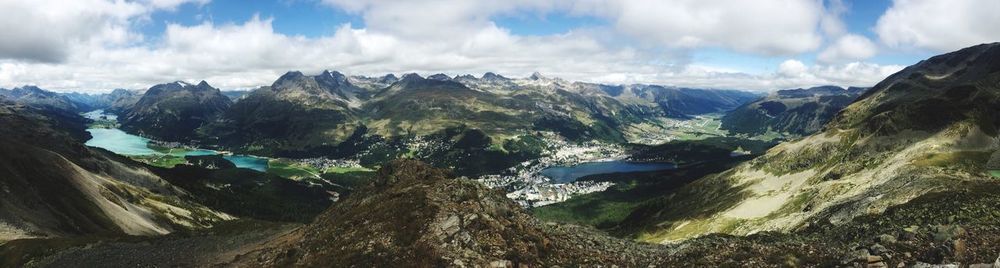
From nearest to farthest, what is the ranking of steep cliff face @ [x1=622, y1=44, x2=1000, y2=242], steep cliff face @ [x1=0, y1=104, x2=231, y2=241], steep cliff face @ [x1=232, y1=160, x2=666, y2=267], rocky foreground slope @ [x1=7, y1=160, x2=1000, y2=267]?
1. rocky foreground slope @ [x1=7, y1=160, x2=1000, y2=267]
2. steep cliff face @ [x1=232, y1=160, x2=666, y2=267]
3. steep cliff face @ [x1=622, y1=44, x2=1000, y2=242]
4. steep cliff face @ [x1=0, y1=104, x2=231, y2=241]

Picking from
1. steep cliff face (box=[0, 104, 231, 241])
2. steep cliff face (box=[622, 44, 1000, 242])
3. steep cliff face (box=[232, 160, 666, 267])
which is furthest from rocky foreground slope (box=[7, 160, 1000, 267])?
steep cliff face (box=[0, 104, 231, 241])

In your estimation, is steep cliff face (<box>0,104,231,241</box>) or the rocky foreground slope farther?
steep cliff face (<box>0,104,231,241</box>)

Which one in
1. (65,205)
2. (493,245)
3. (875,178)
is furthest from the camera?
(875,178)

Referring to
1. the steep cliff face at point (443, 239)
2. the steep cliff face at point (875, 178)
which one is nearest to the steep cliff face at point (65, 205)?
the steep cliff face at point (443, 239)

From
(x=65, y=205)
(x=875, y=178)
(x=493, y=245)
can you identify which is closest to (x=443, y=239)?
(x=493, y=245)

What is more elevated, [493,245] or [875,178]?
[493,245]

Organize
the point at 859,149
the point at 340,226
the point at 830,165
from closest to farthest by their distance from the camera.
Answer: the point at 340,226, the point at 830,165, the point at 859,149

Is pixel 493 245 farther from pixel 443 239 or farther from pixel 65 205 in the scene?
pixel 65 205

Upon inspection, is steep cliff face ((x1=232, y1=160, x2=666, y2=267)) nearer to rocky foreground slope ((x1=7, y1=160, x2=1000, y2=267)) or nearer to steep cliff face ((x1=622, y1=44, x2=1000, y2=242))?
rocky foreground slope ((x1=7, y1=160, x2=1000, y2=267))

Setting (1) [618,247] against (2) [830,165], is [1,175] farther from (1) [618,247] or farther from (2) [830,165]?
(2) [830,165]

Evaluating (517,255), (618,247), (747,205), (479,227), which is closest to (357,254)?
(479,227)

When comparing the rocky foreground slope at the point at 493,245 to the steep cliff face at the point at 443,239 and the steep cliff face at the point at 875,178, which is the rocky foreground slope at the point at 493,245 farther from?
the steep cliff face at the point at 875,178
